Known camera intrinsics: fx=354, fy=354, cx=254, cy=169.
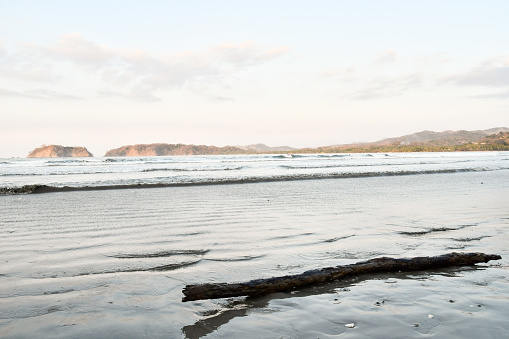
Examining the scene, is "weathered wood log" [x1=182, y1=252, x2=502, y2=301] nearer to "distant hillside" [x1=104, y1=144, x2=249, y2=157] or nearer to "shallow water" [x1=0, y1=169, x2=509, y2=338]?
"shallow water" [x1=0, y1=169, x2=509, y2=338]

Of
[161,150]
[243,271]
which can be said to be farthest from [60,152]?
[243,271]

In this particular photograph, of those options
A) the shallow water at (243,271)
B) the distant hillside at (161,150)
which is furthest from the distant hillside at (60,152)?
the shallow water at (243,271)

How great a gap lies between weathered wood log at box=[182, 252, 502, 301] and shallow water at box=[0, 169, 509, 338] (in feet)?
0.35

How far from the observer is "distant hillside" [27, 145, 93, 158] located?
8500 cm

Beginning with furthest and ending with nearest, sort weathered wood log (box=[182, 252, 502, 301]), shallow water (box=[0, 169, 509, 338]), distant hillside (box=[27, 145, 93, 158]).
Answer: distant hillside (box=[27, 145, 93, 158]) → weathered wood log (box=[182, 252, 502, 301]) → shallow water (box=[0, 169, 509, 338])

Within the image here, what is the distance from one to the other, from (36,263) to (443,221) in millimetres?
7833

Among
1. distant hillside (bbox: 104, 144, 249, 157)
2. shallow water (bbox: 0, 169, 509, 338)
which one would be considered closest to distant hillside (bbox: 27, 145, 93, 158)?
distant hillside (bbox: 104, 144, 249, 157)

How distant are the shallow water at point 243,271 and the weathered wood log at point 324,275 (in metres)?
0.11

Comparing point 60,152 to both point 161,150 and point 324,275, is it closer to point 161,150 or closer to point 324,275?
point 161,150

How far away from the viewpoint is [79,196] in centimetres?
1369

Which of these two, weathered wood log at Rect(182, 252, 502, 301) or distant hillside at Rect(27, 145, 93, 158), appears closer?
weathered wood log at Rect(182, 252, 502, 301)

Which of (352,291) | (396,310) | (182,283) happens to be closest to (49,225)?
(182,283)

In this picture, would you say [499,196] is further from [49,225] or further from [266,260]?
[49,225]

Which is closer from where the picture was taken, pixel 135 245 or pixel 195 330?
pixel 195 330
